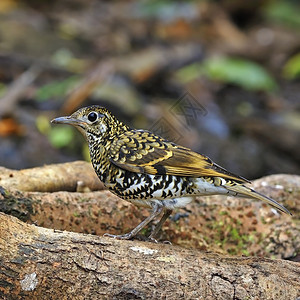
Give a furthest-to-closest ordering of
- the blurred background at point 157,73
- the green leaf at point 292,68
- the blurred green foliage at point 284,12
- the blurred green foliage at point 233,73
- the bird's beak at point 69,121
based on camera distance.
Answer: the blurred green foliage at point 284,12
the green leaf at point 292,68
the blurred green foliage at point 233,73
the blurred background at point 157,73
the bird's beak at point 69,121

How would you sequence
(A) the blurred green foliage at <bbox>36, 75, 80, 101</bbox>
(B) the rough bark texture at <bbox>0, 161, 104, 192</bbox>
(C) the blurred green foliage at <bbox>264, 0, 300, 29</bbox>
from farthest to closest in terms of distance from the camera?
(C) the blurred green foliage at <bbox>264, 0, 300, 29</bbox> < (A) the blurred green foliage at <bbox>36, 75, 80, 101</bbox> < (B) the rough bark texture at <bbox>0, 161, 104, 192</bbox>

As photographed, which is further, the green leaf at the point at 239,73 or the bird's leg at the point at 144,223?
the green leaf at the point at 239,73

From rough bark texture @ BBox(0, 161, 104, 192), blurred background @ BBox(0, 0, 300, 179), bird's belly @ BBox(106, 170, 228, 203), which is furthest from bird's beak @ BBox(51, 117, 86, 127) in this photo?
blurred background @ BBox(0, 0, 300, 179)

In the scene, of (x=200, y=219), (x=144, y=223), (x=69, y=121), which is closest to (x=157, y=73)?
(x=200, y=219)

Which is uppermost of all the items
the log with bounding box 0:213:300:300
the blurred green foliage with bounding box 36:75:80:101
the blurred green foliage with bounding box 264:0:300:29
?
the log with bounding box 0:213:300:300

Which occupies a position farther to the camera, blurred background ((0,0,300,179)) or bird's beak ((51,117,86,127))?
blurred background ((0,0,300,179))

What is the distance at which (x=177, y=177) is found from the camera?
4.71 meters

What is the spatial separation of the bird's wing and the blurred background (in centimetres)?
398

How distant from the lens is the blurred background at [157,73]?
37.3 ft

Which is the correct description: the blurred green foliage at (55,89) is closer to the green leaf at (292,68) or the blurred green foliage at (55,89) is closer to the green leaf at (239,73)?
the green leaf at (239,73)

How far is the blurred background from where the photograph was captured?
11359mm

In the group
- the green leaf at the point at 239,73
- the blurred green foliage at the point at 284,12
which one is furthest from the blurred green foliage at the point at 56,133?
the blurred green foliage at the point at 284,12

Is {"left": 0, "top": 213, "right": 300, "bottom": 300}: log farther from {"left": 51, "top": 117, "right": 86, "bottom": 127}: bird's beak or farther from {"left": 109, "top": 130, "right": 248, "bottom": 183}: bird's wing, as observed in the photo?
{"left": 51, "top": 117, "right": 86, "bottom": 127}: bird's beak

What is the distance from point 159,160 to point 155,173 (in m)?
0.11
